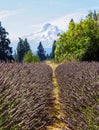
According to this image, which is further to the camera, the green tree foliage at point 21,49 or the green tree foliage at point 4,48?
the green tree foliage at point 21,49

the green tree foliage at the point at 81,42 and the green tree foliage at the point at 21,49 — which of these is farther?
the green tree foliage at the point at 21,49

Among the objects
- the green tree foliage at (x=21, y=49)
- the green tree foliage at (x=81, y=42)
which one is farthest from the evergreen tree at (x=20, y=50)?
the green tree foliage at (x=81, y=42)

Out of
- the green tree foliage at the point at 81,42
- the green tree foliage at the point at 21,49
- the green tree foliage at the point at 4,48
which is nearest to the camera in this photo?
the green tree foliage at the point at 81,42

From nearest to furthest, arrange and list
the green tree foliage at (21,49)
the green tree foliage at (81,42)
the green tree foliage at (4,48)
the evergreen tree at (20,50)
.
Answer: the green tree foliage at (81,42) → the green tree foliage at (4,48) → the evergreen tree at (20,50) → the green tree foliage at (21,49)

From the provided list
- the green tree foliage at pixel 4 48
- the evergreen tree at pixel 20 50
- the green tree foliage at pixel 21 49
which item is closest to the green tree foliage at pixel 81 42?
the green tree foliage at pixel 4 48

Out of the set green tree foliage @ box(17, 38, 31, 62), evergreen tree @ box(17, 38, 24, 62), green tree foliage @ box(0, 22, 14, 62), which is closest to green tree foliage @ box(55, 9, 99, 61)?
green tree foliage @ box(0, 22, 14, 62)

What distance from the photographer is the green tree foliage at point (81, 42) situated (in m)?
31.0

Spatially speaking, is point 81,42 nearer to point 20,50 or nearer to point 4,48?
point 4,48

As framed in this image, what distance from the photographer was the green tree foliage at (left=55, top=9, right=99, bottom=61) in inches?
1219

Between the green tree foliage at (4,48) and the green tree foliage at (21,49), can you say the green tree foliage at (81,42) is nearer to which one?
the green tree foliage at (4,48)

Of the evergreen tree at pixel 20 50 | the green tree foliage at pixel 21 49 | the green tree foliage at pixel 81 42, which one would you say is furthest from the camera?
the green tree foliage at pixel 21 49

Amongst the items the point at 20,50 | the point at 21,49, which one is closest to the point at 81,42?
the point at 20,50

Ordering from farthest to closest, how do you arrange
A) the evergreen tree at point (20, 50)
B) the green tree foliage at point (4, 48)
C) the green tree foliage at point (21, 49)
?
the green tree foliage at point (21, 49) → the evergreen tree at point (20, 50) → the green tree foliage at point (4, 48)

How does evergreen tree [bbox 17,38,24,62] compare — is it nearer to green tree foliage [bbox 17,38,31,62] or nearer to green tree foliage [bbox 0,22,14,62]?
green tree foliage [bbox 17,38,31,62]
